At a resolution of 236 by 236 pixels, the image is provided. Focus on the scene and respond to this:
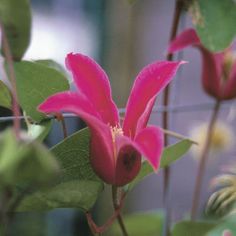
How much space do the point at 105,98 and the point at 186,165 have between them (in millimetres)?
1536

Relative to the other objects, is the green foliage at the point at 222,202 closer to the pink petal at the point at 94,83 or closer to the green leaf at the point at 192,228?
the green leaf at the point at 192,228

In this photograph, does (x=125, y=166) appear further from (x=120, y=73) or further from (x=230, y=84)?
(x=120, y=73)

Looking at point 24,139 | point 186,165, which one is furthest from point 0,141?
point 186,165

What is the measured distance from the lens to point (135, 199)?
1.89 m

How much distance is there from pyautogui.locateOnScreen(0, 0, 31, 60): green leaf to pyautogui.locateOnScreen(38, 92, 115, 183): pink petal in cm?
6

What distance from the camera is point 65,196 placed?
34 cm

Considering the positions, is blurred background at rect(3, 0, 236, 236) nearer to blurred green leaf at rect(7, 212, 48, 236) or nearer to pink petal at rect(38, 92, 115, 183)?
blurred green leaf at rect(7, 212, 48, 236)

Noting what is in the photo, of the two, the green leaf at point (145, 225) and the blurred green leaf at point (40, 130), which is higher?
the blurred green leaf at point (40, 130)

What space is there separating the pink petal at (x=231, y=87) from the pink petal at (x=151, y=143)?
0.24 meters

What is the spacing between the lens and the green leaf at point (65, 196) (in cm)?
34

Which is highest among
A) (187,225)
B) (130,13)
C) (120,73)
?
(187,225)

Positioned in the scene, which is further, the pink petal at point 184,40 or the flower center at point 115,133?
the pink petal at point 184,40

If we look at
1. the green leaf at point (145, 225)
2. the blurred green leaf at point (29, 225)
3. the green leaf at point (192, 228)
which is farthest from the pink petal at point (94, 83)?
the blurred green leaf at point (29, 225)

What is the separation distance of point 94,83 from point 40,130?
43mm
